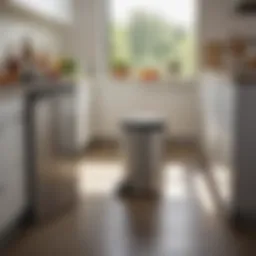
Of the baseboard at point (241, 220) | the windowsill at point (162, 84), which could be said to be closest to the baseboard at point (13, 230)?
the baseboard at point (241, 220)

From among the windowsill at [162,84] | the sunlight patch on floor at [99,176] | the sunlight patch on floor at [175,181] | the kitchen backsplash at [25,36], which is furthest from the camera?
the windowsill at [162,84]

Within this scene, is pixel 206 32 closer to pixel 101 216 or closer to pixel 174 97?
pixel 174 97

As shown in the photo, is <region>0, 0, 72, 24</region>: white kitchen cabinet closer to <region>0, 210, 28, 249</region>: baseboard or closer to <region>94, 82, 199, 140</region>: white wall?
<region>94, 82, 199, 140</region>: white wall

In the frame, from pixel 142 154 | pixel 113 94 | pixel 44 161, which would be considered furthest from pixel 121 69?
pixel 44 161

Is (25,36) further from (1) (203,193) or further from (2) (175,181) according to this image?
(1) (203,193)

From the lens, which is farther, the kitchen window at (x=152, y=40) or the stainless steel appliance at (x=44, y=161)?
the kitchen window at (x=152, y=40)

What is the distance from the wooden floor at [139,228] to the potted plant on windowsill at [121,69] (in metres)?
2.16

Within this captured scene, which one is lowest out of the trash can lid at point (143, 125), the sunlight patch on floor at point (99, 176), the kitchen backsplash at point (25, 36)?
the sunlight patch on floor at point (99, 176)

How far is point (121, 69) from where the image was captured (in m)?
6.18

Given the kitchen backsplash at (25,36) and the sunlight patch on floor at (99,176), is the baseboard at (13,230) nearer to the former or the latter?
the sunlight patch on floor at (99,176)

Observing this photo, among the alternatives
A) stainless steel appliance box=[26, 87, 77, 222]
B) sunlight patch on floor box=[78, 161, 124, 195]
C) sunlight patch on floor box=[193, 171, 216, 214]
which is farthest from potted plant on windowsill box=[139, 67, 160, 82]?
stainless steel appliance box=[26, 87, 77, 222]

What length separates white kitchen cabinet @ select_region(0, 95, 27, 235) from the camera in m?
2.75

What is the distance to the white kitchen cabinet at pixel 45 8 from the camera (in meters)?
3.67

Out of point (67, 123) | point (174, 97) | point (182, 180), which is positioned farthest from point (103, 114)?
point (67, 123)
